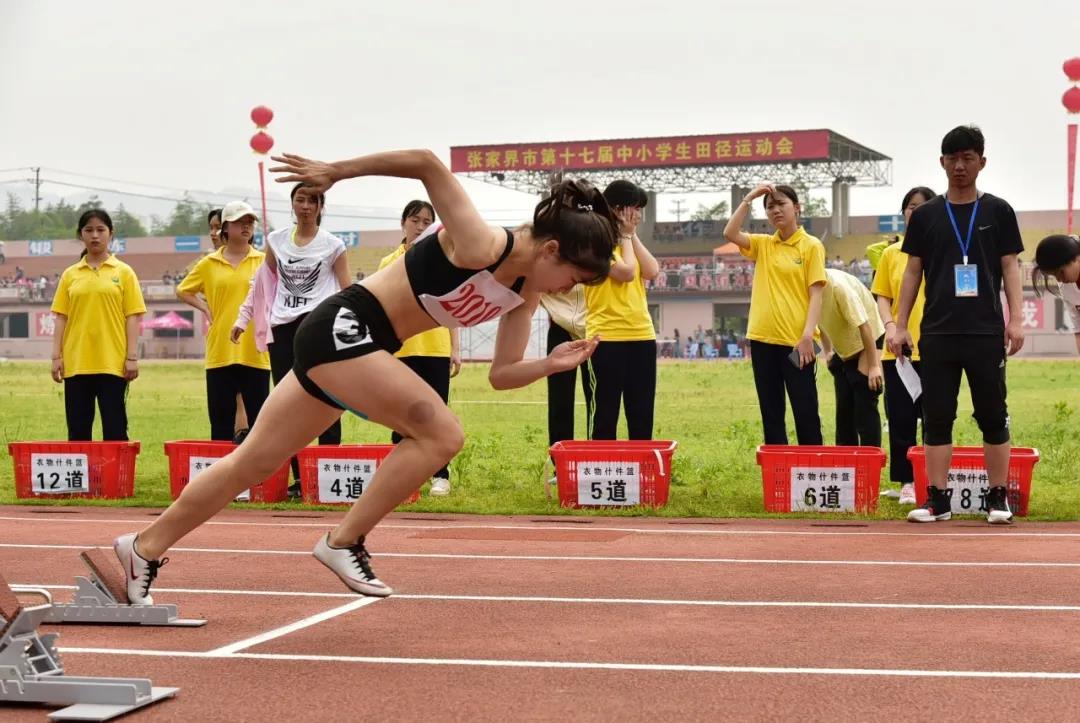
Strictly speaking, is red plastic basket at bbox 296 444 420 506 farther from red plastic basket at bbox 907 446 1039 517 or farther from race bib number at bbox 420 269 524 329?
race bib number at bbox 420 269 524 329

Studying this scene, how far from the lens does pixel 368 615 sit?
19.2ft

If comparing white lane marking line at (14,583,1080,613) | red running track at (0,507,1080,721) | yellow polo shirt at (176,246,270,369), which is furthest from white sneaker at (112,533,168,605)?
yellow polo shirt at (176,246,270,369)

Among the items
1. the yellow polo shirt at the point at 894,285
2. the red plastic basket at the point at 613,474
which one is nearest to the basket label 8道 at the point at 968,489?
the yellow polo shirt at the point at 894,285

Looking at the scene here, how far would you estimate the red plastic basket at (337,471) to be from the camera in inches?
387

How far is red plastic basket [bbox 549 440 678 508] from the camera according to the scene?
952cm

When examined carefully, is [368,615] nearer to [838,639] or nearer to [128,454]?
[838,639]

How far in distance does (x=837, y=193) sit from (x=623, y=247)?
61.4m

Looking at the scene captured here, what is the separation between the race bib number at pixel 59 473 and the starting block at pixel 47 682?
614cm

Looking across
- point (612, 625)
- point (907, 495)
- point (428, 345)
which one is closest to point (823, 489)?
point (907, 495)

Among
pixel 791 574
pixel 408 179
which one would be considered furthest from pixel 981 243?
pixel 408 179

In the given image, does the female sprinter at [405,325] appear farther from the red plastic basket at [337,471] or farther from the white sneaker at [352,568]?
the red plastic basket at [337,471]

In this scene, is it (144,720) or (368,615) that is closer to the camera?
(144,720)

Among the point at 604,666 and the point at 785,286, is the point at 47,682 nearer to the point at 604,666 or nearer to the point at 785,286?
the point at 604,666

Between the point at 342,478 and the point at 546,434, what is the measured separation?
6607 mm
